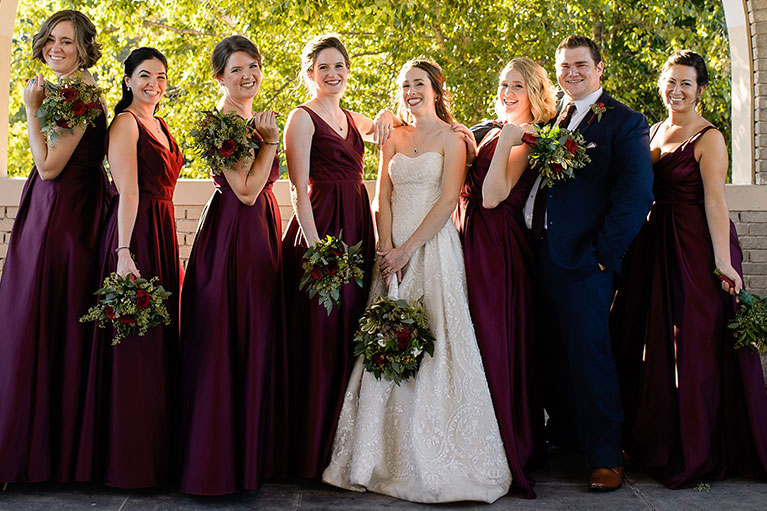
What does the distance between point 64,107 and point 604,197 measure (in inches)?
109

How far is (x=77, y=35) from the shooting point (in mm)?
4031

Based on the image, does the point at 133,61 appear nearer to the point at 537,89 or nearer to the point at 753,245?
the point at 537,89

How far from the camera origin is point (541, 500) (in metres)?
3.86

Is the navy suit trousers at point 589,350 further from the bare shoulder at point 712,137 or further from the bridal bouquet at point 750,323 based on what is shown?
the bare shoulder at point 712,137

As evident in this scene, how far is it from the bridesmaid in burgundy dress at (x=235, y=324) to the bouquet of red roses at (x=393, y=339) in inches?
19.0

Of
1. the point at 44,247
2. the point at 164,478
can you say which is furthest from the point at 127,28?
the point at 164,478

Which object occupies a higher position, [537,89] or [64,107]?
[537,89]

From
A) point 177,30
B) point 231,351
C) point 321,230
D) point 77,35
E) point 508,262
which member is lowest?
point 231,351

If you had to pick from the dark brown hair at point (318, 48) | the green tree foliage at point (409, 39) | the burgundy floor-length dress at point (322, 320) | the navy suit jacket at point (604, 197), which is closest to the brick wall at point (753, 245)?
the navy suit jacket at point (604, 197)

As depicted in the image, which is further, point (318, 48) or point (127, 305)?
point (318, 48)

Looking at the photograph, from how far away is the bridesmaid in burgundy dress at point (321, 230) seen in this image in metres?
4.04

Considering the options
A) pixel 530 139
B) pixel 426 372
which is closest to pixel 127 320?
pixel 426 372

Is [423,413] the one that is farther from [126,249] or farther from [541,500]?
[126,249]

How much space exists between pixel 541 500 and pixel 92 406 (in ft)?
7.49
